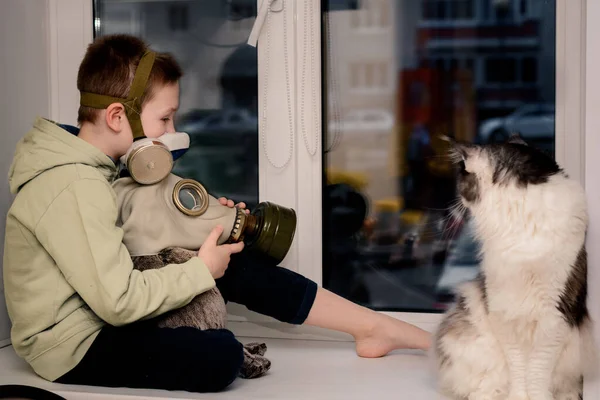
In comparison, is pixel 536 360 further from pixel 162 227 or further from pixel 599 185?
pixel 162 227

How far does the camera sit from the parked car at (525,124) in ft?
5.78

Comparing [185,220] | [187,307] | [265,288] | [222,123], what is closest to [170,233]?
[185,220]

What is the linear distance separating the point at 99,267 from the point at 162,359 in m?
0.22

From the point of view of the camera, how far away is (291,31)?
6.05 ft

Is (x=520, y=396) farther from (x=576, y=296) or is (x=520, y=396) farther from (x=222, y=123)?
(x=222, y=123)

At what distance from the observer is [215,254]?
1485mm

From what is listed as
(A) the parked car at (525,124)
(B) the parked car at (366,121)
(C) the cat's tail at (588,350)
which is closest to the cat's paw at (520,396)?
(C) the cat's tail at (588,350)

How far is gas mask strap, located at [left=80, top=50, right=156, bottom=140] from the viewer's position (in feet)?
4.93

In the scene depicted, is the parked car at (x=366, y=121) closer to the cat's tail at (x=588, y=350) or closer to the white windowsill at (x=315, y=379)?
the white windowsill at (x=315, y=379)

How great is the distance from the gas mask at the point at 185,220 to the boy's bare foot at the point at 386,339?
279 millimetres

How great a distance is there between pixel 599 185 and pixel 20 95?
1.33 m

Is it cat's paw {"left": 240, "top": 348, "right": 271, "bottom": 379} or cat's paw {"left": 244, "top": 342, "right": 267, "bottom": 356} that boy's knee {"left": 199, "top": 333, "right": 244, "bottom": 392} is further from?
cat's paw {"left": 244, "top": 342, "right": 267, "bottom": 356}

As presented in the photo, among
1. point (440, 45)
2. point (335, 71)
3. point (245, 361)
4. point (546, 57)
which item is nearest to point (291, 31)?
point (335, 71)

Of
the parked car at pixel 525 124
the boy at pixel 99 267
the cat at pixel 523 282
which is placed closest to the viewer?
the cat at pixel 523 282
